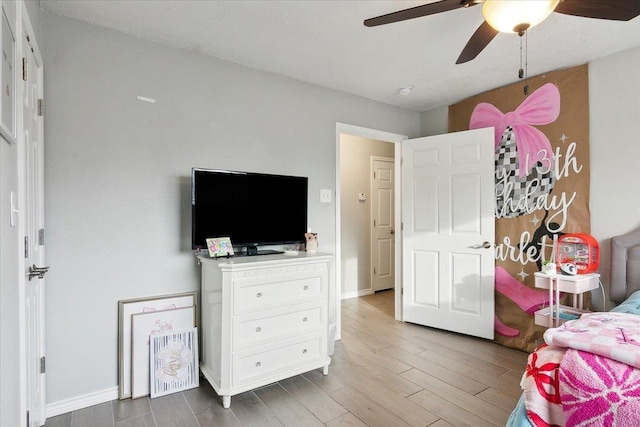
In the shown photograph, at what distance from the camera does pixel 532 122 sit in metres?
2.98

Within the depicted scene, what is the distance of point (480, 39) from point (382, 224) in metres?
3.69

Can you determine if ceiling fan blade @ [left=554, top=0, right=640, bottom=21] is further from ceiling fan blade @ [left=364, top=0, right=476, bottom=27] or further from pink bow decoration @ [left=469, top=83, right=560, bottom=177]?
pink bow decoration @ [left=469, top=83, right=560, bottom=177]

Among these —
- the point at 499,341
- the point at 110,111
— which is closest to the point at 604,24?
the point at 499,341

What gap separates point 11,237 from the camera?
1.27 meters

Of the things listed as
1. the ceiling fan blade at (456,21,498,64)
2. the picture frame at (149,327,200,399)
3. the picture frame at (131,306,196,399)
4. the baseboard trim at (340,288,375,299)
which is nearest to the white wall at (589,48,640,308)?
the ceiling fan blade at (456,21,498,64)

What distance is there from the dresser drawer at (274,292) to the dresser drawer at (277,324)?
4cm

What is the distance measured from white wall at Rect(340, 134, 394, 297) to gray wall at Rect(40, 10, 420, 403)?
2.27 meters

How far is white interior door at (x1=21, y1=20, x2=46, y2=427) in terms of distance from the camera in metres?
1.65

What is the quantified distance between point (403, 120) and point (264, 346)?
9.42 feet

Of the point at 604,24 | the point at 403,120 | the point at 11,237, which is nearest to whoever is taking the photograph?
the point at 11,237

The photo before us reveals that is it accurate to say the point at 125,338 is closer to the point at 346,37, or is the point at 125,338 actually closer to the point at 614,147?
the point at 346,37

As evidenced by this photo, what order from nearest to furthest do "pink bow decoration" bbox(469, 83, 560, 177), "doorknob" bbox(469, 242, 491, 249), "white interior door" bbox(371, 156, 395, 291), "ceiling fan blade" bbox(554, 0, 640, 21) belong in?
"ceiling fan blade" bbox(554, 0, 640, 21), "pink bow decoration" bbox(469, 83, 560, 177), "doorknob" bbox(469, 242, 491, 249), "white interior door" bbox(371, 156, 395, 291)

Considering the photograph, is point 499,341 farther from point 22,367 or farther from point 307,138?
point 22,367

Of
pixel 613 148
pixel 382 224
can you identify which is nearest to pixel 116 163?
pixel 613 148
